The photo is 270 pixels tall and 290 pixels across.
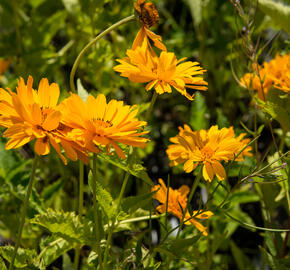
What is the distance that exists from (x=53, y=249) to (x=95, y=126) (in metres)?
0.29

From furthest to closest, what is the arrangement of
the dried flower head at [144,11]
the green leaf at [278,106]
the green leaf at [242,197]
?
the green leaf at [242,197] < the green leaf at [278,106] < the dried flower head at [144,11]

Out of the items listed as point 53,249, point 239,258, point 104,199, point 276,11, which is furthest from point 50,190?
point 276,11

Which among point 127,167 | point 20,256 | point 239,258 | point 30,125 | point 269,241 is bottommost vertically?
point 239,258

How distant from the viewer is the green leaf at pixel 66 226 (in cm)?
56

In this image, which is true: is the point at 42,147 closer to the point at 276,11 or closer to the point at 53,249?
the point at 53,249

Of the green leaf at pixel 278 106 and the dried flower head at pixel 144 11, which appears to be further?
the green leaf at pixel 278 106

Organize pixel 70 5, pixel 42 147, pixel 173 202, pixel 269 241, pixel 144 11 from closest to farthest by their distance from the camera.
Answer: pixel 42 147
pixel 144 11
pixel 173 202
pixel 269 241
pixel 70 5

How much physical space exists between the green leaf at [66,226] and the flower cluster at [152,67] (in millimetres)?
192

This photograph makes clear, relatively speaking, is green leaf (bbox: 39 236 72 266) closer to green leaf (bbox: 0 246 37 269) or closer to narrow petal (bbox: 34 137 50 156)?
green leaf (bbox: 0 246 37 269)

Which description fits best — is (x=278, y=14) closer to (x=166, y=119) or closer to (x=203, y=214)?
(x=203, y=214)

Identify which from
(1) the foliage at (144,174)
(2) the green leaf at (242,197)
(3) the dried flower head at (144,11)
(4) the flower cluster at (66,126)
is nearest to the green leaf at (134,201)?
(1) the foliage at (144,174)

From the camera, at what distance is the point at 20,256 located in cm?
64

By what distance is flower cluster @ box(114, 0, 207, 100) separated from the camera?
575 mm

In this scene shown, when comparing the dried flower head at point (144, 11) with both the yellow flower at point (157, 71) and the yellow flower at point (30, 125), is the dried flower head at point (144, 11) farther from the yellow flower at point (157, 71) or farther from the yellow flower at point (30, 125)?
the yellow flower at point (30, 125)
